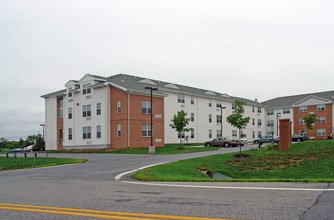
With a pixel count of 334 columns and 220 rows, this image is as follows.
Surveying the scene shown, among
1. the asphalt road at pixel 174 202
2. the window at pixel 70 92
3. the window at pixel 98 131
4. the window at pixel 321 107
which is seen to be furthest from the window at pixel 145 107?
the window at pixel 321 107

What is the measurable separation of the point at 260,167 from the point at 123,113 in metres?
26.8

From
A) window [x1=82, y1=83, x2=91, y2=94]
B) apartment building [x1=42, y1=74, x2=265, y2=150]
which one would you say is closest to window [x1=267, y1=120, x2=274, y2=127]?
apartment building [x1=42, y1=74, x2=265, y2=150]

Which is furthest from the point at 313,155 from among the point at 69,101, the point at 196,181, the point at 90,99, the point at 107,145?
the point at 69,101

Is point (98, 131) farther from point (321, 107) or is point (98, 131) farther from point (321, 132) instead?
point (321, 107)

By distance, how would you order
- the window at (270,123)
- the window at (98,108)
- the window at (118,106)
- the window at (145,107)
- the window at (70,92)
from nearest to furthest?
the window at (118,106), the window at (145,107), the window at (98,108), the window at (70,92), the window at (270,123)

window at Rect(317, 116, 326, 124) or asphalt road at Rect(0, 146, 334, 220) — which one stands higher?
window at Rect(317, 116, 326, 124)

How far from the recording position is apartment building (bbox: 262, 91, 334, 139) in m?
71.8

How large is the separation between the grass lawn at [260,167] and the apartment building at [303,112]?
48.1 metres

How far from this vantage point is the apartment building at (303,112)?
71812 mm


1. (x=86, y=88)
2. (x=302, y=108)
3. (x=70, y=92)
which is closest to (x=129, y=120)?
(x=86, y=88)

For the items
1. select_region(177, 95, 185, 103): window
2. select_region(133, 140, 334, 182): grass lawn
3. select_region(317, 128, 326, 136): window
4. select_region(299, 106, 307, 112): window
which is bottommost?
select_region(133, 140, 334, 182): grass lawn

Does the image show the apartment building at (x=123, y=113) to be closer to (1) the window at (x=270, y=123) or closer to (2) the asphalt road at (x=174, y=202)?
(1) the window at (x=270, y=123)

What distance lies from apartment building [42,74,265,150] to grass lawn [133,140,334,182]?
61.8 feet

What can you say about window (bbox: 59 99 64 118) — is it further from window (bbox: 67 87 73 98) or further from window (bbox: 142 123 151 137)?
window (bbox: 142 123 151 137)
